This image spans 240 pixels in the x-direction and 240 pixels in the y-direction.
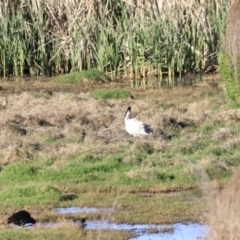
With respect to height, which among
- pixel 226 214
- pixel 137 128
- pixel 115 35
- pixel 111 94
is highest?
pixel 115 35

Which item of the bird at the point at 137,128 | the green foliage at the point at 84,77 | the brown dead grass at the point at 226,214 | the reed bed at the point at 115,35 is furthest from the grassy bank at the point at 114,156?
the reed bed at the point at 115,35

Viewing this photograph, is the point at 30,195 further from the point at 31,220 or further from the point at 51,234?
the point at 51,234

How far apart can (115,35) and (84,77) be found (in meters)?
1.44

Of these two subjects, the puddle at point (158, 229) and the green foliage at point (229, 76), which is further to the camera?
the green foliage at point (229, 76)

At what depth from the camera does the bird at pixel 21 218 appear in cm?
1016

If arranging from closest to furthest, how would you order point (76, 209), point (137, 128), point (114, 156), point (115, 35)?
point (76, 209) → point (114, 156) → point (137, 128) → point (115, 35)

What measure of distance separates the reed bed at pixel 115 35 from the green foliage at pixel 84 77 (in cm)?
63

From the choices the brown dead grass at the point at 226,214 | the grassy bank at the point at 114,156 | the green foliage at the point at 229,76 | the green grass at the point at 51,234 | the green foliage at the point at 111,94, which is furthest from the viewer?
the green foliage at the point at 111,94

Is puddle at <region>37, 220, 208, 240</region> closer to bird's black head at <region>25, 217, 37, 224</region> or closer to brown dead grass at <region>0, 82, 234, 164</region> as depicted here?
bird's black head at <region>25, 217, 37, 224</region>

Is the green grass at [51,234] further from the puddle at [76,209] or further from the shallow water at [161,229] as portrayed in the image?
the puddle at [76,209]

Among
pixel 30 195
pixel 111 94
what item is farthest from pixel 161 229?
pixel 111 94

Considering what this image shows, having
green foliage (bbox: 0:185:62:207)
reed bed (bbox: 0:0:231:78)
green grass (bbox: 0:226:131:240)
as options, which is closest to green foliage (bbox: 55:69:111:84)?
reed bed (bbox: 0:0:231:78)

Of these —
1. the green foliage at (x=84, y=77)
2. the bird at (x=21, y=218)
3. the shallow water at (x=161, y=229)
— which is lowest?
the shallow water at (x=161, y=229)

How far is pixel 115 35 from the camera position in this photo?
2434 centimetres
